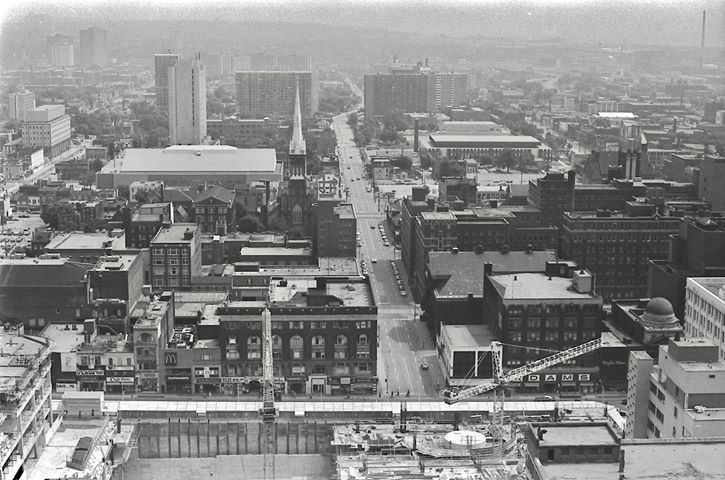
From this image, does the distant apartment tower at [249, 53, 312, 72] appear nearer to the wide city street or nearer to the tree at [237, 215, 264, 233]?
the wide city street

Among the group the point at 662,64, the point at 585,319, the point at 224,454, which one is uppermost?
the point at 662,64

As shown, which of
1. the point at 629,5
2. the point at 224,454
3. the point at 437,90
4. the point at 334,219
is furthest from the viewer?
the point at 437,90

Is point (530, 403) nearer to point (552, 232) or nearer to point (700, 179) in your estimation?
point (552, 232)

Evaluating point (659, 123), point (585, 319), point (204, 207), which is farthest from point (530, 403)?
point (659, 123)

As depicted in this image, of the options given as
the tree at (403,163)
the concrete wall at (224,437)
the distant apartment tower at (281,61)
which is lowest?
the concrete wall at (224,437)

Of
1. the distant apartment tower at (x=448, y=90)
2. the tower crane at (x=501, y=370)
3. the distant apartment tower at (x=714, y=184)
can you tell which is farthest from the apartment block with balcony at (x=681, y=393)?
the distant apartment tower at (x=448, y=90)

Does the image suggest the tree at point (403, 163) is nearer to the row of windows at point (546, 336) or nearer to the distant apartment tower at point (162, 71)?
the distant apartment tower at point (162, 71)

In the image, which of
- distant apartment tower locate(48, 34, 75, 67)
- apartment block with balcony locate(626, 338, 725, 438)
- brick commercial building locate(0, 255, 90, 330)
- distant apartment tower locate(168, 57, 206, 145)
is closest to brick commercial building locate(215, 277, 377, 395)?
brick commercial building locate(0, 255, 90, 330)
